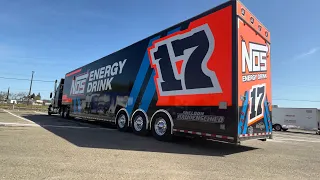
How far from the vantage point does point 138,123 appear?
10414 mm

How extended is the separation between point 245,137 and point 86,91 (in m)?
11.3

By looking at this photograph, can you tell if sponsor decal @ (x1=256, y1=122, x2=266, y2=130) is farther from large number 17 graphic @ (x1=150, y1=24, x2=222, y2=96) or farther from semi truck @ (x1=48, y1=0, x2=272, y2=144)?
large number 17 graphic @ (x1=150, y1=24, x2=222, y2=96)

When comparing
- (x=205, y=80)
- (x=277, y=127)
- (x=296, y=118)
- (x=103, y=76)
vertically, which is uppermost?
(x=103, y=76)

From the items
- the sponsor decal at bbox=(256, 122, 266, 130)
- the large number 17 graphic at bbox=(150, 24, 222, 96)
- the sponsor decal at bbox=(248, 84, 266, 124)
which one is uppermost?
the large number 17 graphic at bbox=(150, 24, 222, 96)

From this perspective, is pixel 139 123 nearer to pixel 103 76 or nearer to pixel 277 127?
pixel 103 76

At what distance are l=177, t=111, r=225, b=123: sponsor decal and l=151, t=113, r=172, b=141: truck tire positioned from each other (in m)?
A: 0.65

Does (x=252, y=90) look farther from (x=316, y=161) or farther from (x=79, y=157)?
(x=79, y=157)

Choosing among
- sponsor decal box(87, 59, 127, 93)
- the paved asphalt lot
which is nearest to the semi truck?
the paved asphalt lot

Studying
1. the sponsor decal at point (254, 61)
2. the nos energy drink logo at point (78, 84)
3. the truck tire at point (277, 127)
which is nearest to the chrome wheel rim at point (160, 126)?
the sponsor decal at point (254, 61)

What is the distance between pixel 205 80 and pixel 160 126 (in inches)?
102

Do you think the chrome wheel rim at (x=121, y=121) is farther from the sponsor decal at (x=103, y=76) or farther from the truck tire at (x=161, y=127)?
the truck tire at (x=161, y=127)

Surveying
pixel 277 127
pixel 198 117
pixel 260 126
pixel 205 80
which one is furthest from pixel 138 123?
pixel 277 127

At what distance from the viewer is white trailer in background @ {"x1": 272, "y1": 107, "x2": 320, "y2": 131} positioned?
25.4 metres

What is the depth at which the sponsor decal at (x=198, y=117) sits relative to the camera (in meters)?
7.16
